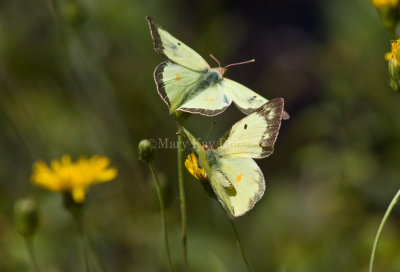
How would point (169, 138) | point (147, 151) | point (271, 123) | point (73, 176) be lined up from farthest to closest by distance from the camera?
point (169, 138) < point (73, 176) < point (147, 151) < point (271, 123)

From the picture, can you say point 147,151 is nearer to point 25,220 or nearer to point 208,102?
point 208,102

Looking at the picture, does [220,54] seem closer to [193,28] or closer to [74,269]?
[193,28]

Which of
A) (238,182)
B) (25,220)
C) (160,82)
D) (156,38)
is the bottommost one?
(25,220)

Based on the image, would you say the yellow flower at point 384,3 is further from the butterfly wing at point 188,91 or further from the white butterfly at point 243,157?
the white butterfly at point 243,157

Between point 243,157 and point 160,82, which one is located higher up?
point 160,82

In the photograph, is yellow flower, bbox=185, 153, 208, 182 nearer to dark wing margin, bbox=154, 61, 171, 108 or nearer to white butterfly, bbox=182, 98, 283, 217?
white butterfly, bbox=182, 98, 283, 217

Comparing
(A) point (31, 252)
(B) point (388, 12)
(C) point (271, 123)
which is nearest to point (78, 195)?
(A) point (31, 252)
